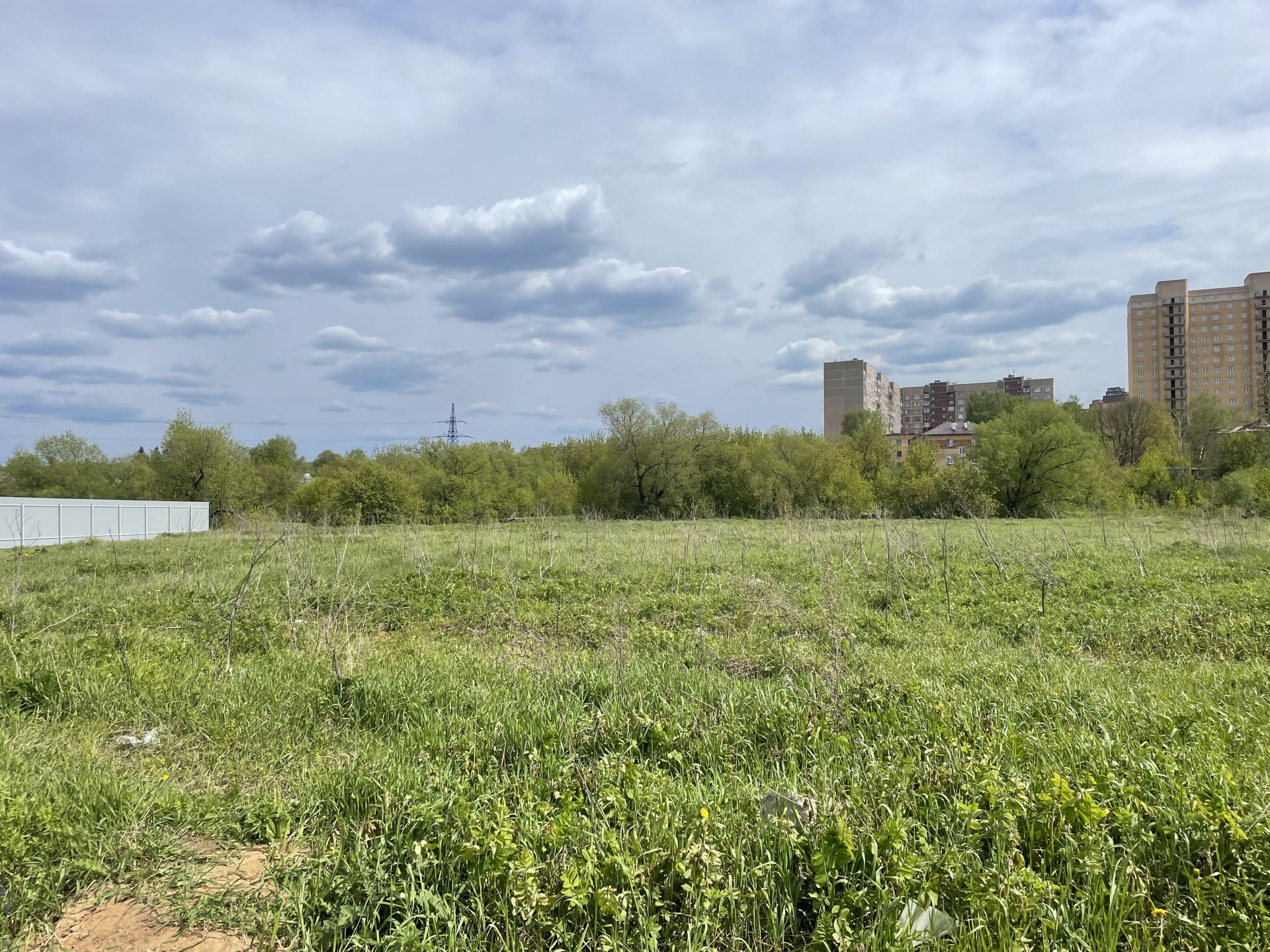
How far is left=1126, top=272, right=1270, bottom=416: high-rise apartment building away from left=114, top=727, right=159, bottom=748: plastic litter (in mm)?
135993

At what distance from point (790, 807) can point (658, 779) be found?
808 mm

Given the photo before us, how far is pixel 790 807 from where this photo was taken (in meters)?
3.63

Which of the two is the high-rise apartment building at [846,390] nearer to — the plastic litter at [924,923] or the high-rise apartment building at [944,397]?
the high-rise apartment building at [944,397]

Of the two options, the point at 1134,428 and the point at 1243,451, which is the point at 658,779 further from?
the point at 1134,428

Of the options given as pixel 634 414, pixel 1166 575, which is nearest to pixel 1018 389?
pixel 634 414

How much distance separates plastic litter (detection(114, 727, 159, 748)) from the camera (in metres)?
5.21

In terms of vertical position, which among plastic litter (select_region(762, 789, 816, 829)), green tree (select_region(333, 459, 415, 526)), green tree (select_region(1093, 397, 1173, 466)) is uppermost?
green tree (select_region(1093, 397, 1173, 466))

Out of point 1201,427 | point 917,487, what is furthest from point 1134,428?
point 917,487

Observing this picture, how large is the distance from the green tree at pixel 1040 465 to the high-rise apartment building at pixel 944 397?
106515 millimetres

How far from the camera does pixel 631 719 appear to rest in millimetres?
5438

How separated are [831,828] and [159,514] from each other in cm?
5063

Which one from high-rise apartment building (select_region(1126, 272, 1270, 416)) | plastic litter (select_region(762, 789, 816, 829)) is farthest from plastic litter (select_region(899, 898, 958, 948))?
high-rise apartment building (select_region(1126, 272, 1270, 416))

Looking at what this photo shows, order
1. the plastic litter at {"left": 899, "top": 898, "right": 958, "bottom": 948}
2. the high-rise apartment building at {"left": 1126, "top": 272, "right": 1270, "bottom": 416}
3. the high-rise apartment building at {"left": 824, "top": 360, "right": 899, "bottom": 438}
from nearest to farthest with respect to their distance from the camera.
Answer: the plastic litter at {"left": 899, "top": 898, "right": 958, "bottom": 948} → the high-rise apartment building at {"left": 1126, "top": 272, "right": 1270, "bottom": 416} → the high-rise apartment building at {"left": 824, "top": 360, "right": 899, "bottom": 438}

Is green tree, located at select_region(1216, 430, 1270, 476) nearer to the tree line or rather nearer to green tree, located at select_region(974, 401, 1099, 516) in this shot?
the tree line
